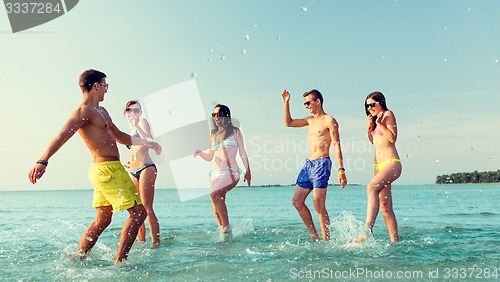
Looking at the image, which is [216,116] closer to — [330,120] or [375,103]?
[330,120]

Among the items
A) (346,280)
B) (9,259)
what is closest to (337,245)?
Answer: (346,280)

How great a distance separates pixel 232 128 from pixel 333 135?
2.08m

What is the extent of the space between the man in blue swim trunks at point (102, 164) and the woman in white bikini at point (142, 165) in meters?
Result: 1.41

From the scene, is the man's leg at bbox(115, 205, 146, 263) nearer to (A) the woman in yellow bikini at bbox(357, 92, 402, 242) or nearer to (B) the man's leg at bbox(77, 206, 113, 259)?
(B) the man's leg at bbox(77, 206, 113, 259)

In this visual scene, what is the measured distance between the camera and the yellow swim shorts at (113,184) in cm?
567

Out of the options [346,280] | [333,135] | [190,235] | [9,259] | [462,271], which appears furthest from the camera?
[190,235]

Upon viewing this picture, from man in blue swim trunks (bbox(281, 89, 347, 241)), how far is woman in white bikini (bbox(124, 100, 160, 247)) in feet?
7.56

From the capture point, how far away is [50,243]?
8.75 m

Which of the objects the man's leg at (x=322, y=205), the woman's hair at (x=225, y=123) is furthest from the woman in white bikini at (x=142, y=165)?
the man's leg at (x=322, y=205)

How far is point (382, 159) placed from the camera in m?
7.30

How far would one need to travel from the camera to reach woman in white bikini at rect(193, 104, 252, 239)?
340 inches

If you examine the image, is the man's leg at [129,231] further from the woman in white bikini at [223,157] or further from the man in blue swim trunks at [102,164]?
the woman in white bikini at [223,157]

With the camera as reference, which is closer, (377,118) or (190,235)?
(377,118)

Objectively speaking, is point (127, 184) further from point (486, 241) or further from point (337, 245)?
point (486, 241)
